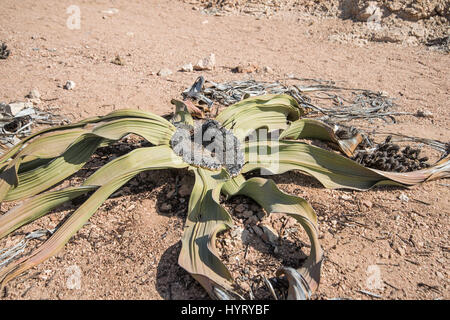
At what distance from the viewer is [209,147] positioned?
71.2 inches

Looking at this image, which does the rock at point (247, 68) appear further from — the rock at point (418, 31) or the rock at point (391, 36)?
the rock at point (418, 31)

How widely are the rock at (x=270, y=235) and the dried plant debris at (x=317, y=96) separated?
109 centimetres

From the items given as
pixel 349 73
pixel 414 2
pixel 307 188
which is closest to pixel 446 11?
pixel 414 2

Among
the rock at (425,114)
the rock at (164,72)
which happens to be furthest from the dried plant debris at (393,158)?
the rock at (164,72)

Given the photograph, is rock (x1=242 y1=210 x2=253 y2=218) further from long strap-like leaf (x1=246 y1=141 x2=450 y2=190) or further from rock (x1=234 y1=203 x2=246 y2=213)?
long strap-like leaf (x1=246 y1=141 x2=450 y2=190)

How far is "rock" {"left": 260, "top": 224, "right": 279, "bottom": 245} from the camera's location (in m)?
1.45

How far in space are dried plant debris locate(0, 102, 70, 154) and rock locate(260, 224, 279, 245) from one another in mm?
1570

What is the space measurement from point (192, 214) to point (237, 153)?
0.45m

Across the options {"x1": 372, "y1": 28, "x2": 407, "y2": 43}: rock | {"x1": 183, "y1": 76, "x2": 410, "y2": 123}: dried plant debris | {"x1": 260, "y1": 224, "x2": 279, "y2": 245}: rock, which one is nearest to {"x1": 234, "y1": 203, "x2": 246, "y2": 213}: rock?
{"x1": 260, "y1": 224, "x2": 279, "y2": 245}: rock

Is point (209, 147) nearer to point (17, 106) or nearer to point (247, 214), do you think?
point (247, 214)

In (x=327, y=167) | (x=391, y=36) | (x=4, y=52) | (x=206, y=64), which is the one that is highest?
(x=391, y=36)

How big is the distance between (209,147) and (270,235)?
2.00 ft

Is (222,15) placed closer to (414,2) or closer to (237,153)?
(414,2)

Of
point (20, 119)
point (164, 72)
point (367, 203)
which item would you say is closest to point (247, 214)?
point (367, 203)
